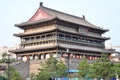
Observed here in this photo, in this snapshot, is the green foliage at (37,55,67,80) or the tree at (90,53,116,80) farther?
the green foliage at (37,55,67,80)

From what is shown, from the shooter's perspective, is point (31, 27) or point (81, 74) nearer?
point (81, 74)

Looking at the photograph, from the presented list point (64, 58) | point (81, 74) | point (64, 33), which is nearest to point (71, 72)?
point (64, 58)

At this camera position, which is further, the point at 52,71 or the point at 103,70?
the point at 52,71

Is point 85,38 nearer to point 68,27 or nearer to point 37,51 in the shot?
point 68,27

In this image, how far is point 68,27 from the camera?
233 feet

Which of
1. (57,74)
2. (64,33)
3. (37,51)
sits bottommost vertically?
(57,74)

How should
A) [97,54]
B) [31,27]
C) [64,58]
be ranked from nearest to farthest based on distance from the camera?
[64,58]
[31,27]
[97,54]

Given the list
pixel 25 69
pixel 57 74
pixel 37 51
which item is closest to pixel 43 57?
pixel 37 51

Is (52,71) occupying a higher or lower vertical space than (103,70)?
lower

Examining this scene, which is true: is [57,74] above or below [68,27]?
below

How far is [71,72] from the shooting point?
2116 inches

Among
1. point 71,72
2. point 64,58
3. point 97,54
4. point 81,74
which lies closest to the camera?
point 81,74

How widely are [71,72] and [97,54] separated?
24.6 metres

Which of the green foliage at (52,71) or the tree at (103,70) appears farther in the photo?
the green foliage at (52,71)
